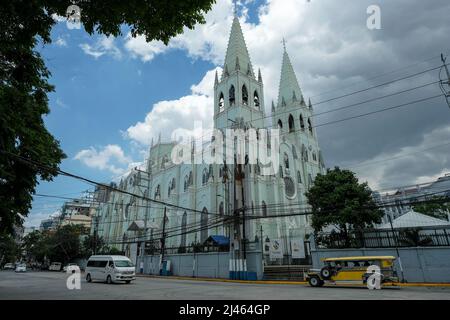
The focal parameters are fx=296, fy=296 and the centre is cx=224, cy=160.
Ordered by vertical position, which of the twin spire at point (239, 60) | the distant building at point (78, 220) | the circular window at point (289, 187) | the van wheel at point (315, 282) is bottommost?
the van wheel at point (315, 282)

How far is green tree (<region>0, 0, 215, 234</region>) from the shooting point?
17.0 feet

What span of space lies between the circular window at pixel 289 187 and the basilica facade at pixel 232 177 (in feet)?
0.46

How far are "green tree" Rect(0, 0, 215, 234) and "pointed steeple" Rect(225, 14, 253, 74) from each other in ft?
114

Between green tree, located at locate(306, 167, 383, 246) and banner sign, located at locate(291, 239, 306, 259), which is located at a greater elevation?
green tree, located at locate(306, 167, 383, 246)

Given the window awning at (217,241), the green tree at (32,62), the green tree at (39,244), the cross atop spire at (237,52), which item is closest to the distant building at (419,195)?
the window awning at (217,241)

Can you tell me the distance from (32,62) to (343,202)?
68.9ft

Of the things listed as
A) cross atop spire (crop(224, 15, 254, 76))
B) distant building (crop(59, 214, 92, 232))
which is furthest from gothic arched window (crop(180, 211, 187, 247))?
distant building (crop(59, 214, 92, 232))

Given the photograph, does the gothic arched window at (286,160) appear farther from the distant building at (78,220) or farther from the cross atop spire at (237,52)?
the distant building at (78,220)

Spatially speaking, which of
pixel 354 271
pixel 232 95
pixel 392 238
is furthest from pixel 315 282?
pixel 232 95

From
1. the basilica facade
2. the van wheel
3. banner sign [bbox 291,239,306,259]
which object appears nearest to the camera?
the van wheel

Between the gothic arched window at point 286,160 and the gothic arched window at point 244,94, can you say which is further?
the gothic arched window at point 286,160

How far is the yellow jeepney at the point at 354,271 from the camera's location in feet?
44.3

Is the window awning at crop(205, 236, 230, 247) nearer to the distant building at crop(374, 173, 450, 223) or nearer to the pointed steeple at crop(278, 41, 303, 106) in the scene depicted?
the distant building at crop(374, 173, 450, 223)

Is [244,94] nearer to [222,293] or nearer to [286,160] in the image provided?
[286,160]
